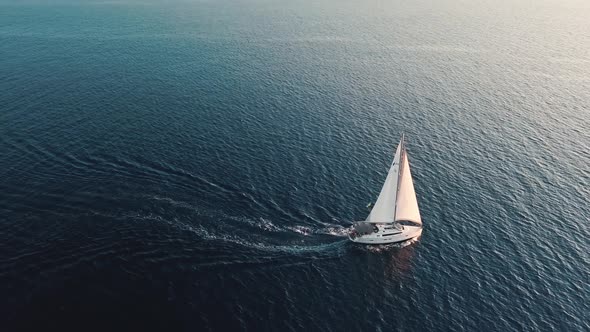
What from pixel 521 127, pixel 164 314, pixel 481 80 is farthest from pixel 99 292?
pixel 481 80

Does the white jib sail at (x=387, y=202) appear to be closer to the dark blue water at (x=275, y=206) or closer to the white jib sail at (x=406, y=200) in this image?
the white jib sail at (x=406, y=200)

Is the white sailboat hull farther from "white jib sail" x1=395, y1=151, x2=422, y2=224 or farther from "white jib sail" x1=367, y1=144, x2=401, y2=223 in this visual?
"white jib sail" x1=367, y1=144, x2=401, y2=223

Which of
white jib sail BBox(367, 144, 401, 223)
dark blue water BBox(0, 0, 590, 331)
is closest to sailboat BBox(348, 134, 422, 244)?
white jib sail BBox(367, 144, 401, 223)

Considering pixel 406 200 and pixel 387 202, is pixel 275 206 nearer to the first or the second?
pixel 387 202

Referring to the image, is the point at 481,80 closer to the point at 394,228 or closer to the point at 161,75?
the point at 394,228

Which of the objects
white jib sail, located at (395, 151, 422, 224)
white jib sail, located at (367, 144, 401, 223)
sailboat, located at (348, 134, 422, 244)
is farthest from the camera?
white jib sail, located at (395, 151, 422, 224)

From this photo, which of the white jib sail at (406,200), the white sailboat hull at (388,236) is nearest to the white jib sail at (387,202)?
the white jib sail at (406,200)
